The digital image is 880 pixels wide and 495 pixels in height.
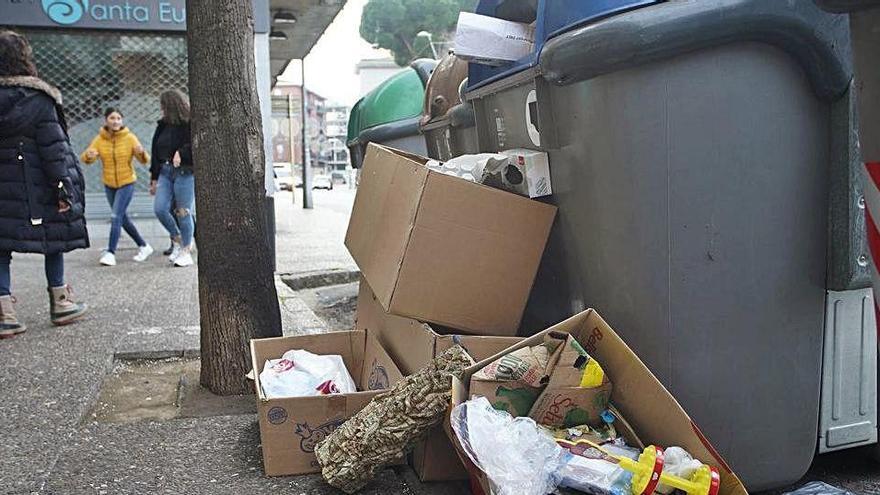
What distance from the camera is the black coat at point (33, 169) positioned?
179 inches

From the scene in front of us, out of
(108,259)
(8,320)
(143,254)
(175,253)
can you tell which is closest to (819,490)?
(8,320)

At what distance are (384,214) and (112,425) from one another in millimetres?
1370

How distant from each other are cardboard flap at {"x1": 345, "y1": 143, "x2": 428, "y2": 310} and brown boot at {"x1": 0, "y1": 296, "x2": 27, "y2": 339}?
2.36 meters

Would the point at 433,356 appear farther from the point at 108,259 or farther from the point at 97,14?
the point at 97,14

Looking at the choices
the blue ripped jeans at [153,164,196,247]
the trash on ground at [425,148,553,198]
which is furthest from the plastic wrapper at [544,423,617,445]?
the blue ripped jeans at [153,164,196,247]

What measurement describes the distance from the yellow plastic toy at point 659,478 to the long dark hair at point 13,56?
163 inches

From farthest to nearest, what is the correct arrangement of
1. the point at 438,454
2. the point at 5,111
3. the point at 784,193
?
the point at 5,111 < the point at 438,454 < the point at 784,193

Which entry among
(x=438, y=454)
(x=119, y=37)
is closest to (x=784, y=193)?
(x=438, y=454)

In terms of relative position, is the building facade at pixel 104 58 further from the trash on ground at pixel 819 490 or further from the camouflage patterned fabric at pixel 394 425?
the trash on ground at pixel 819 490

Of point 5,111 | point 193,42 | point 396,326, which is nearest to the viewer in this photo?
point 396,326

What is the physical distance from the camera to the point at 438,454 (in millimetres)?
2639

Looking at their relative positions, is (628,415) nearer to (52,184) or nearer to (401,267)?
(401,267)

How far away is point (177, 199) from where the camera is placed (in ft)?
25.0

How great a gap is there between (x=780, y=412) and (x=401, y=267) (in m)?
1.27
